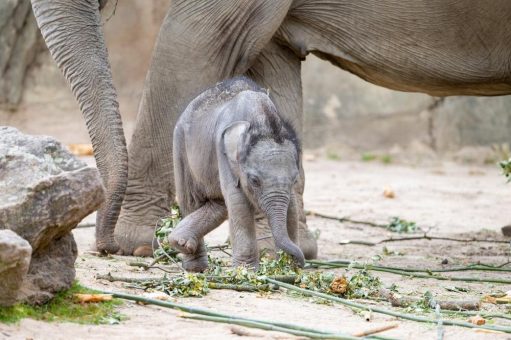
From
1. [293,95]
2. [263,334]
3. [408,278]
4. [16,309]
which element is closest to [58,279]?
[16,309]

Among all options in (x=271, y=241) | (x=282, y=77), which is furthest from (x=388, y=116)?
(x=271, y=241)

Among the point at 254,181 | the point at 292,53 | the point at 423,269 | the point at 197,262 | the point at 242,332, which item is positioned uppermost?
the point at 292,53

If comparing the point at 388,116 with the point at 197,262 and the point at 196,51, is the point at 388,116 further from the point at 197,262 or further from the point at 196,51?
the point at 197,262

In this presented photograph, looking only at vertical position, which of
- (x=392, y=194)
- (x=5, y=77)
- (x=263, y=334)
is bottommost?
(x=263, y=334)

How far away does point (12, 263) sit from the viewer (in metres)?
4.28

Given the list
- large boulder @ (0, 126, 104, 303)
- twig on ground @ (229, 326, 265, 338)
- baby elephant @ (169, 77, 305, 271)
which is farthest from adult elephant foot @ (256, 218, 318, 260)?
twig on ground @ (229, 326, 265, 338)

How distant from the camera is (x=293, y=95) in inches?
289

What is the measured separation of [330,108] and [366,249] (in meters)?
6.02

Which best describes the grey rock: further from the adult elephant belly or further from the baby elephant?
the adult elephant belly

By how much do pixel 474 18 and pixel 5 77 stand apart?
7.52 metres

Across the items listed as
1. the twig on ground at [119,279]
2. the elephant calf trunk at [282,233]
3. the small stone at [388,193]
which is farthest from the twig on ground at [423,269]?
the small stone at [388,193]

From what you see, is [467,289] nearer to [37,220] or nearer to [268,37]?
[268,37]

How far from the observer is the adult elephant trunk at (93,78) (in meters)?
5.93

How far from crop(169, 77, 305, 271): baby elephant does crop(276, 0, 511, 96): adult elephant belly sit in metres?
1.14
